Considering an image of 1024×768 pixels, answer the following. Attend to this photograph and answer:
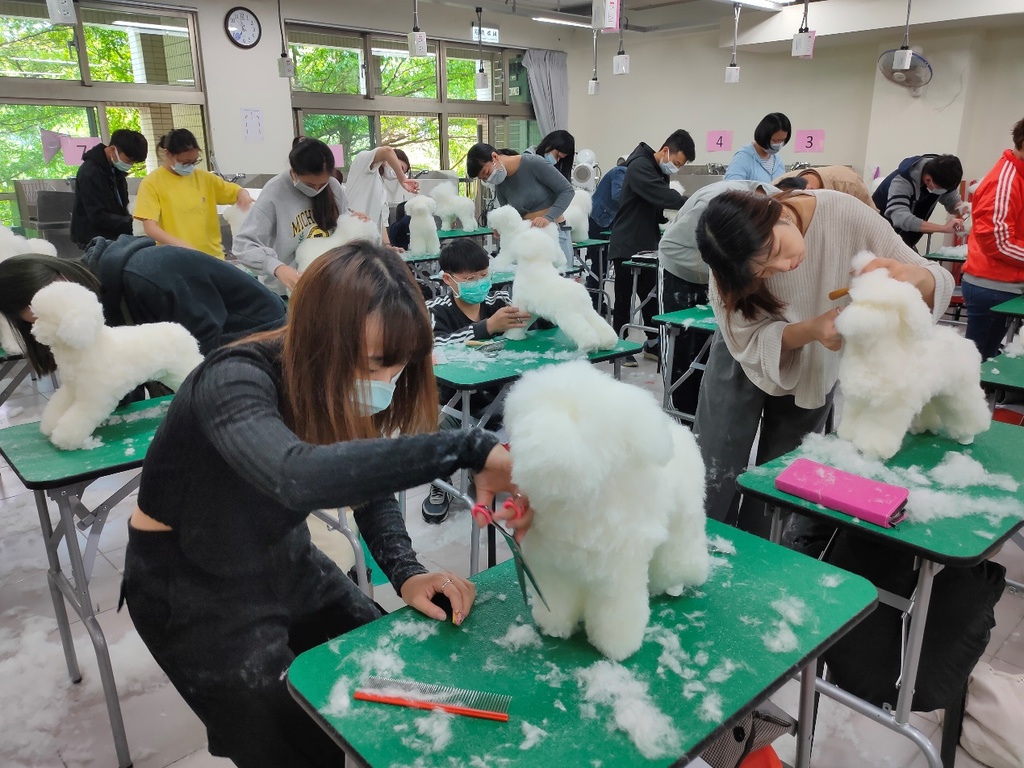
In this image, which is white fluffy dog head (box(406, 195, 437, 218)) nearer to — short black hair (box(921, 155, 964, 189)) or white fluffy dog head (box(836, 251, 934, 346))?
short black hair (box(921, 155, 964, 189))

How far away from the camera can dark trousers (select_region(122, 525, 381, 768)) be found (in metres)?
Answer: 1.14

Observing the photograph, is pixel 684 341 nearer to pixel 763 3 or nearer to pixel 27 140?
pixel 763 3

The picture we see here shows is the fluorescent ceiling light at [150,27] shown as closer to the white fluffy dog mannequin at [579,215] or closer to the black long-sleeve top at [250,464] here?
the white fluffy dog mannequin at [579,215]

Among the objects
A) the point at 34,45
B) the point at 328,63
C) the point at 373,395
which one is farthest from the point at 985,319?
the point at 34,45

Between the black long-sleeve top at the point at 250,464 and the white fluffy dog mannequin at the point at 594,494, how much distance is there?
107 millimetres

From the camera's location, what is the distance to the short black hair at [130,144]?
163 inches

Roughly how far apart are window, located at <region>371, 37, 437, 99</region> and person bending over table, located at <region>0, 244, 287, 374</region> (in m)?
7.22

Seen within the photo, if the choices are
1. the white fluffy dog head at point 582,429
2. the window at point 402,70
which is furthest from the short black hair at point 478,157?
the window at point 402,70

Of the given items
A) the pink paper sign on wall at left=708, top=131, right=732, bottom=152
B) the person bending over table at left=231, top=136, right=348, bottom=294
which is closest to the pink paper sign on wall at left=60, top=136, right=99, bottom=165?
the person bending over table at left=231, top=136, right=348, bottom=294

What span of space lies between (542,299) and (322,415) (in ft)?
6.39

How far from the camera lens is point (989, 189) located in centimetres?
301

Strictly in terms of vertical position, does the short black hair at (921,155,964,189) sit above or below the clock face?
below

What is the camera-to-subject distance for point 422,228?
5363 millimetres

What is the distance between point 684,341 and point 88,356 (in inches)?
108
